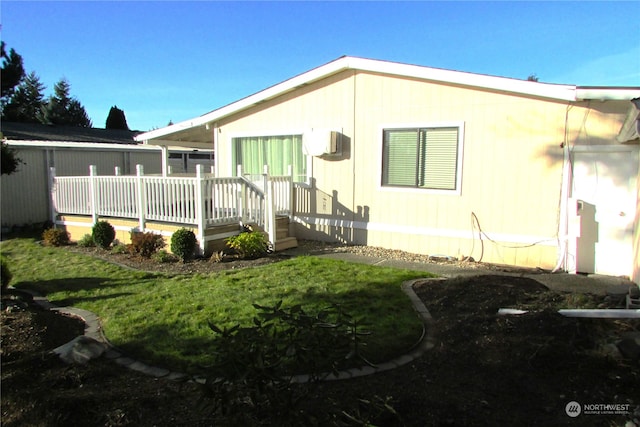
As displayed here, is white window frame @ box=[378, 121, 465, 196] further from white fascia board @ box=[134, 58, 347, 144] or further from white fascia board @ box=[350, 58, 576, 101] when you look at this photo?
white fascia board @ box=[134, 58, 347, 144]

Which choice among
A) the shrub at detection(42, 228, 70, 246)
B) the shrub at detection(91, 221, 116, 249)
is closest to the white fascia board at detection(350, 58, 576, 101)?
the shrub at detection(91, 221, 116, 249)

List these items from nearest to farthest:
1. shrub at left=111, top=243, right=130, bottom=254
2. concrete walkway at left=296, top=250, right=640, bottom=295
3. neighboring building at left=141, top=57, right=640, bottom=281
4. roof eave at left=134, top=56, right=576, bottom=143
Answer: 1. concrete walkway at left=296, top=250, right=640, bottom=295
2. neighboring building at left=141, top=57, right=640, bottom=281
3. roof eave at left=134, top=56, right=576, bottom=143
4. shrub at left=111, top=243, right=130, bottom=254

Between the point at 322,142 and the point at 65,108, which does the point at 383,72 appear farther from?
the point at 65,108

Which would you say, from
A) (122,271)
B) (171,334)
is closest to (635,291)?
(171,334)

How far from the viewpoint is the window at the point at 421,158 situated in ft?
26.5

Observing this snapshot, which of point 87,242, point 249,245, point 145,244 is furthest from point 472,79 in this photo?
point 87,242

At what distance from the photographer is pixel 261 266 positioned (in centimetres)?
746

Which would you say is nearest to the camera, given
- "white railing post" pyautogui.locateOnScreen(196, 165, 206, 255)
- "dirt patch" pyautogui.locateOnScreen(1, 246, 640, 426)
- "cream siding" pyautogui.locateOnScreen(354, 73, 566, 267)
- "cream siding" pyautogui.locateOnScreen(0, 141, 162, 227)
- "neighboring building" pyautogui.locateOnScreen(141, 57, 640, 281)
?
"dirt patch" pyautogui.locateOnScreen(1, 246, 640, 426)

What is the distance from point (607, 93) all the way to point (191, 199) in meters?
7.18

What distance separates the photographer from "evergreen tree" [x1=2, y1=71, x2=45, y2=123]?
35.4 meters

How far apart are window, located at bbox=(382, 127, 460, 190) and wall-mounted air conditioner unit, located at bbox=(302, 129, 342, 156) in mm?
1073

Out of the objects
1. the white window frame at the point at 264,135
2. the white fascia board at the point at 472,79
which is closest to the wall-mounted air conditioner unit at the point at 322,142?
the white window frame at the point at 264,135

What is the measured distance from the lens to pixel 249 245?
319 inches

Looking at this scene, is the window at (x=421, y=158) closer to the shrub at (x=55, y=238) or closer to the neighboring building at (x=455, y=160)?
the neighboring building at (x=455, y=160)
